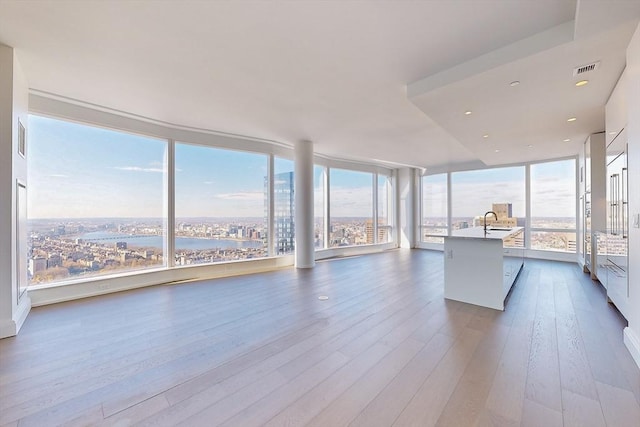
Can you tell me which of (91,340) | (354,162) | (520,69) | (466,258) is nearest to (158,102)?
(91,340)

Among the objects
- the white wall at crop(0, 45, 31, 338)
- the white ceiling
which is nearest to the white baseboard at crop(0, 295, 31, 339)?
the white wall at crop(0, 45, 31, 338)

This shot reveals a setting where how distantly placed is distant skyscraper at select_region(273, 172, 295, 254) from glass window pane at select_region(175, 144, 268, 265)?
311mm

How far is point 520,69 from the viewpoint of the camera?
2775 mm

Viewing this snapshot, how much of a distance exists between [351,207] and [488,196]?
424cm

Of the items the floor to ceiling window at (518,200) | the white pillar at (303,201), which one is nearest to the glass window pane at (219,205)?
the white pillar at (303,201)

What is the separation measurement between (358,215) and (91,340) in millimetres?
7306

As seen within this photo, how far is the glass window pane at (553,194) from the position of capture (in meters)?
7.14

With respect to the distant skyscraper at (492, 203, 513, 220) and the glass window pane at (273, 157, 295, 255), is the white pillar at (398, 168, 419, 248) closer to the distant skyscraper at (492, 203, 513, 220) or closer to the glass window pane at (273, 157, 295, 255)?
the distant skyscraper at (492, 203, 513, 220)

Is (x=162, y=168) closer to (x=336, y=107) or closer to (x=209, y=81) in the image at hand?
(x=209, y=81)

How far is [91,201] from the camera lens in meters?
4.46

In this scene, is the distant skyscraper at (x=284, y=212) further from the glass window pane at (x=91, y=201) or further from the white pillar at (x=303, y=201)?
the glass window pane at (x=91, y=201)

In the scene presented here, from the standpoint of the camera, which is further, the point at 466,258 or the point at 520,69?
the point at 466,258

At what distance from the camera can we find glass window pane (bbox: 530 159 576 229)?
281 inches

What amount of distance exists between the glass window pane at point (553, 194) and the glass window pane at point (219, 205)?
7412 mm
